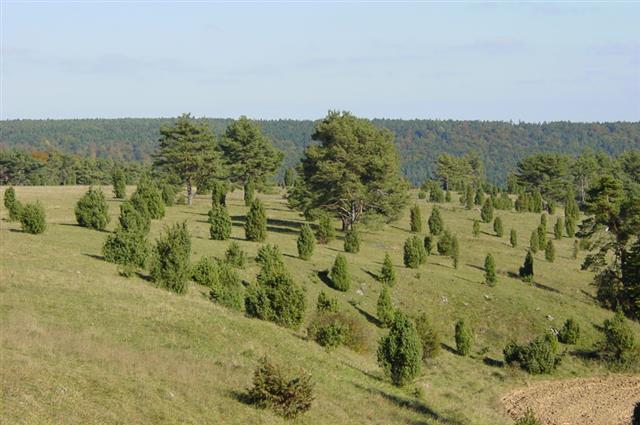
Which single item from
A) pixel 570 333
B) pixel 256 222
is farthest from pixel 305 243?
pixel 570 333

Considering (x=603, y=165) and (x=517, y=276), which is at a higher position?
(x=603, y=165)

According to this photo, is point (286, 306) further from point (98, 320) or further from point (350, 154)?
point (350, 154)

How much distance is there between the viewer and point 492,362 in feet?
127

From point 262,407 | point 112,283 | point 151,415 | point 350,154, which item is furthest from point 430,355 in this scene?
point 350,154

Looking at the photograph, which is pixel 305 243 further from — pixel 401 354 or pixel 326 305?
pixel 401 354

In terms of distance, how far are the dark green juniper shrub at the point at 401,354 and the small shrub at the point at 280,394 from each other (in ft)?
34.3

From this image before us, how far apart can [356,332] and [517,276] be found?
1094 inches

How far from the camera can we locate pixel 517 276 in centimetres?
5775

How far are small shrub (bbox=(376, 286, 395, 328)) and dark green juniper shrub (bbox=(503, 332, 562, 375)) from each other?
6.64 metres

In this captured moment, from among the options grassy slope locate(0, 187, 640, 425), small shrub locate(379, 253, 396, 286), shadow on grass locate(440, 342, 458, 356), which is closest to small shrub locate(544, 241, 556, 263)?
grassy slope locate(0, 187, 640, 425)

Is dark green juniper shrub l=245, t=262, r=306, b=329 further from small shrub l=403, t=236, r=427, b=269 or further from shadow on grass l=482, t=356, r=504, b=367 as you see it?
small shrub l=403, t=236, r=427, b=269

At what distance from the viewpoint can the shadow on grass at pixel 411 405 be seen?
24.5 meters

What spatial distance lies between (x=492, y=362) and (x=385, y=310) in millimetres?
6435

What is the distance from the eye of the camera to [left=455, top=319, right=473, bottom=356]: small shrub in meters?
38.3
